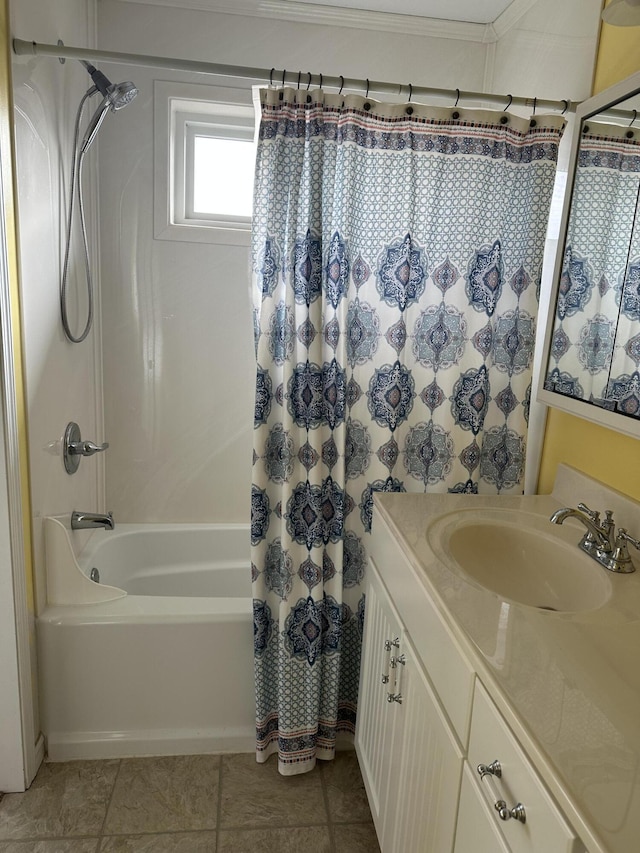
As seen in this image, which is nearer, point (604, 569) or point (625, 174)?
point (604, 569)

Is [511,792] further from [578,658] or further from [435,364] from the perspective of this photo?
[435,364]

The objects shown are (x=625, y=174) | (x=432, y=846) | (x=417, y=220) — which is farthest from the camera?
(x=417, y=220)

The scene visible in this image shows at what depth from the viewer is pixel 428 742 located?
121 cm

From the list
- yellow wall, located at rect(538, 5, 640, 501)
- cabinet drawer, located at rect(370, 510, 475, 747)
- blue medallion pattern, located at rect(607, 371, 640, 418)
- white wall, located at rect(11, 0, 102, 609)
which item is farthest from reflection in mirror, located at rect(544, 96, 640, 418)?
white wall, located at rect(11, 0, 102, 609)

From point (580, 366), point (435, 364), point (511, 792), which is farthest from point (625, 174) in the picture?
point (511, 792)

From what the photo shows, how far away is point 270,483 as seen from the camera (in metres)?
1.85

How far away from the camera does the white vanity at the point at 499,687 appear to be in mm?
773

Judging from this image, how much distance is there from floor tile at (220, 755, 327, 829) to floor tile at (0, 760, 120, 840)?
356mm

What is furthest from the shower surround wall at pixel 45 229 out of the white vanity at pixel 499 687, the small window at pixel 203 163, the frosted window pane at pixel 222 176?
the white vanity at pixel 499 687

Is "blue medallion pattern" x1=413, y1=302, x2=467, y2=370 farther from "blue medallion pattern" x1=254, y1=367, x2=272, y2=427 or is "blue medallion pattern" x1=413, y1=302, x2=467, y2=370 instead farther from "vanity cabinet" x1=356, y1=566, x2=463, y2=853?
"vanity cabinet" x1=356, y1=566, x2=463, y2=853

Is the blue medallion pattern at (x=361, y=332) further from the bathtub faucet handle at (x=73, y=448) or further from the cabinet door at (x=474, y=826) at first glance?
the cabinet door at (x=474, y=826)

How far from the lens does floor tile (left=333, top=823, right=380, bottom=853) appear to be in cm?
170

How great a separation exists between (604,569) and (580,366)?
1.92 feet

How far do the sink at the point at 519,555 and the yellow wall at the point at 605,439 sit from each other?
20 centimetres
